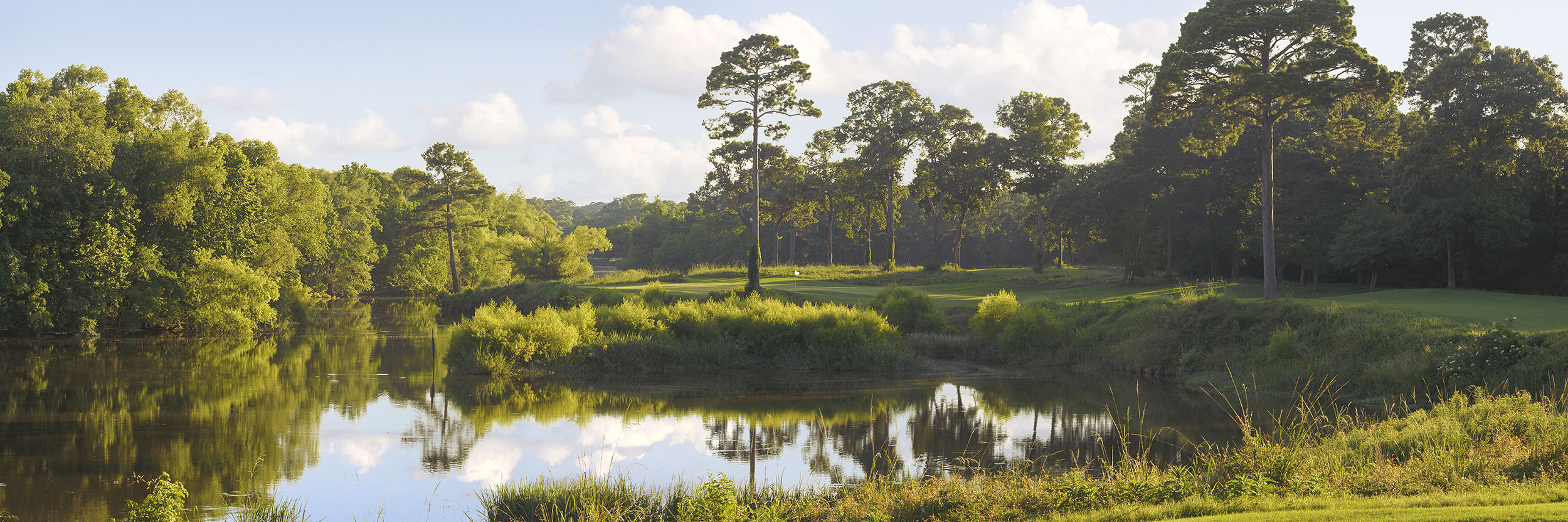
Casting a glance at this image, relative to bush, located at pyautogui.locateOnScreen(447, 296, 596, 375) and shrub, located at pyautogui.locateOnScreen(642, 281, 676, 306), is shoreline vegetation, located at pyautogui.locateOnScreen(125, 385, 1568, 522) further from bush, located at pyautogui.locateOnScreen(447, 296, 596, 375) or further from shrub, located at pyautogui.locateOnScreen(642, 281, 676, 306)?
shrub, located at pyautogui.locateOnScreen(642, 281, 676, 306)

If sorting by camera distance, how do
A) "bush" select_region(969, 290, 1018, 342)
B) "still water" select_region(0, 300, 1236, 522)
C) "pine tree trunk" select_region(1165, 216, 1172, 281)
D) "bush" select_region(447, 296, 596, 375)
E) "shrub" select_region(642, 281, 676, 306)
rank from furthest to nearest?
"pine tree trunk" select_region(1165, 216, 1172, 281)
"shrub" select_region(642, 281, 676, 306)
"bush" select_region(969, 290, 1018, 342)
"bush" select_region(447, 296, 596, 375)
"still water" select_region(0, 300, 1236, 522)

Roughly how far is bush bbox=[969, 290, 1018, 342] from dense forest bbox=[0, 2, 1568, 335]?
27.9 ft

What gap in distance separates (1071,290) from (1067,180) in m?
16.4

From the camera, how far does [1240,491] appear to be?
30.2 feet

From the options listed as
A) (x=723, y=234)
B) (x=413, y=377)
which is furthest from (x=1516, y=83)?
(x=723, y=234)

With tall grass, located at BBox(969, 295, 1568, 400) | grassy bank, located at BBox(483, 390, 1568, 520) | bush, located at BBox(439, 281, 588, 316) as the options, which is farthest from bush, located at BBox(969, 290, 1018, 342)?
grassy bank, located at BBox(483, 390, 1568, 520)

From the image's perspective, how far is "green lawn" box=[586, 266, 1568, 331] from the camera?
899 inches

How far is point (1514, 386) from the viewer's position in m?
16.5

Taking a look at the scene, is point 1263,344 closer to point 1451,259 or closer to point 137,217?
point 1451,259

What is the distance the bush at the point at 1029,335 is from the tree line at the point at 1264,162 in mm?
8081

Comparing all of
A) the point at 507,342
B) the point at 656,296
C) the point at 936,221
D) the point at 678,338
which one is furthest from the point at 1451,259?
the point at 507,342

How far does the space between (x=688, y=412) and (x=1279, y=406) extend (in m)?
11.6

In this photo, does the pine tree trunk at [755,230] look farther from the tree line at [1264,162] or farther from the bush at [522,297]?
the bush at [522,297]

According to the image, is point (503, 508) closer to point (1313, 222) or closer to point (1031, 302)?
point (1031, 302)
